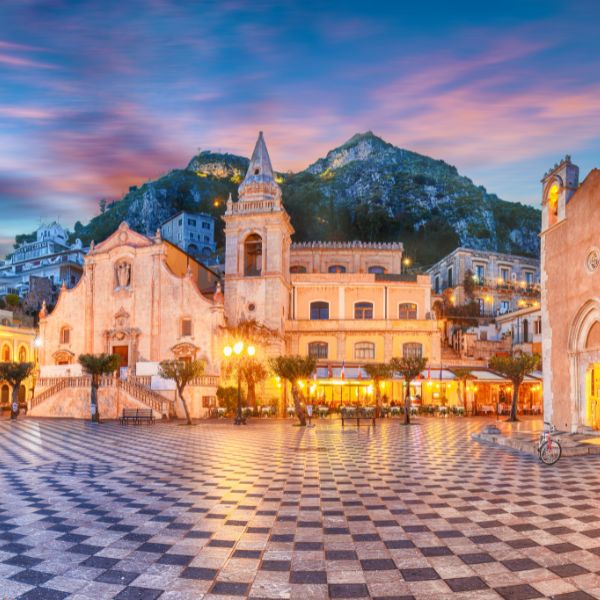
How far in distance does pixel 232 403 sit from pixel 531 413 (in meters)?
20.6

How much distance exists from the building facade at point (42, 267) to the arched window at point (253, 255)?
35.9m

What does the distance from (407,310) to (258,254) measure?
12.6 metres

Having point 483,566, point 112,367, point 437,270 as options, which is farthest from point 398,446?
point 437,270

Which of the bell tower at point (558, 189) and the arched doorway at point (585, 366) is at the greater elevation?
the bell tower at point (558, 189)

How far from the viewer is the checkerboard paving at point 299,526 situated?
5.36m

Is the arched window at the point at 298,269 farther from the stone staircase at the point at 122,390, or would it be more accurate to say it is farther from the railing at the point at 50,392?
the railing at the point at 50,392

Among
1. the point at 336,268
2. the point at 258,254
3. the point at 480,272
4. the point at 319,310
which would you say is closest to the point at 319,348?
the point at 319,310

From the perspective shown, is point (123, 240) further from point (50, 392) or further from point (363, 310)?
point (363, 310)

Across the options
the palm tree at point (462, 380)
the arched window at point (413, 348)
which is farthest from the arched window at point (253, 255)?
the palm tree at point (462, 380)

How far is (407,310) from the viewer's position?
1676 inches

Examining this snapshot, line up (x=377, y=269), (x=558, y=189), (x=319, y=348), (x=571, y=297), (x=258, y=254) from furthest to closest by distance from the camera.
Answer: (x=377, y=269), (x=258, y=254), (x=319, y=348), (x=558, y=189), (x=571, y=297)

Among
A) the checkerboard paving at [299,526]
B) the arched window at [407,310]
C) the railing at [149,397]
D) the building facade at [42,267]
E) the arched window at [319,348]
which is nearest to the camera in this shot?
the checkerboard paving at [299,526]

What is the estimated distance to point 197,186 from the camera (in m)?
107

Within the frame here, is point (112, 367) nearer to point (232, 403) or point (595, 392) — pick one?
point (232, 403)
